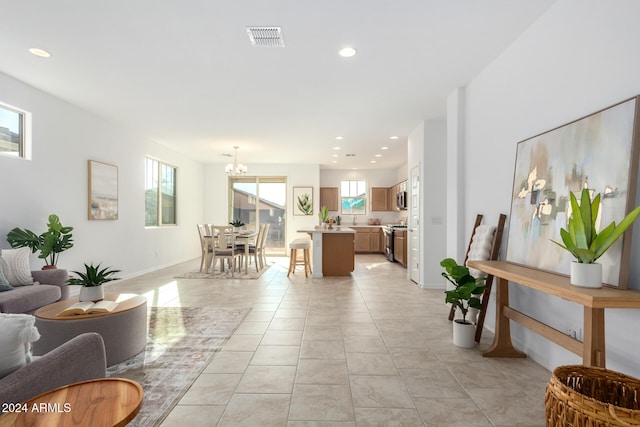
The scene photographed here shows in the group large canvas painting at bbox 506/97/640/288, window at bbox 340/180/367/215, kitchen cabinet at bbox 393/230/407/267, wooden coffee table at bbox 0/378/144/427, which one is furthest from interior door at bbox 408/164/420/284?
wooden coffee table at bbox 0/378/144/427

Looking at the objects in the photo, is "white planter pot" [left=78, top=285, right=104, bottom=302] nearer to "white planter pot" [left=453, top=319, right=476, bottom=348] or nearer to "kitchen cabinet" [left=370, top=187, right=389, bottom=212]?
"white planter pot" [left=453, top=319, right=476, bottom=348]

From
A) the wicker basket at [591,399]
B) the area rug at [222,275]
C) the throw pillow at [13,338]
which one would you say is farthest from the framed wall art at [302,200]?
the throw pillow at [13,338]

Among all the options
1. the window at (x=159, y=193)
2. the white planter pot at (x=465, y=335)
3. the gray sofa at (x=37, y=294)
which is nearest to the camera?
the gray sofa at (x=37, y=294)

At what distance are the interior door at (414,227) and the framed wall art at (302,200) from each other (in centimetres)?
401

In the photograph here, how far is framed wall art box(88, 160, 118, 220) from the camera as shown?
16.8ft

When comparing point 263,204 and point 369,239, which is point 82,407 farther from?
point 369,239

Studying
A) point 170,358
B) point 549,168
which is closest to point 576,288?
point 549,168

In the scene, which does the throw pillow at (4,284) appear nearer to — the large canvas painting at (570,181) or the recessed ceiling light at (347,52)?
the recessed ceiling light at (347,52)

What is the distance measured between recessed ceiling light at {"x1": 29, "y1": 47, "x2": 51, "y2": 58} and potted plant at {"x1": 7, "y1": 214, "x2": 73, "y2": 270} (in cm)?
187

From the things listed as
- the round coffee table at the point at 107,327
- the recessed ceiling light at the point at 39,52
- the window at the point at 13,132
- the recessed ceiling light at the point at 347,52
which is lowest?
the round coffee table at the point at 107,327

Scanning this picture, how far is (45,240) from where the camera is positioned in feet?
12.8

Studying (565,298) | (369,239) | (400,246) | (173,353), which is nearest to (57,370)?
(173,353)

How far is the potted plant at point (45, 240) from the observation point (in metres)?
3.71

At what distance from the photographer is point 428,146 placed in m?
5.41
